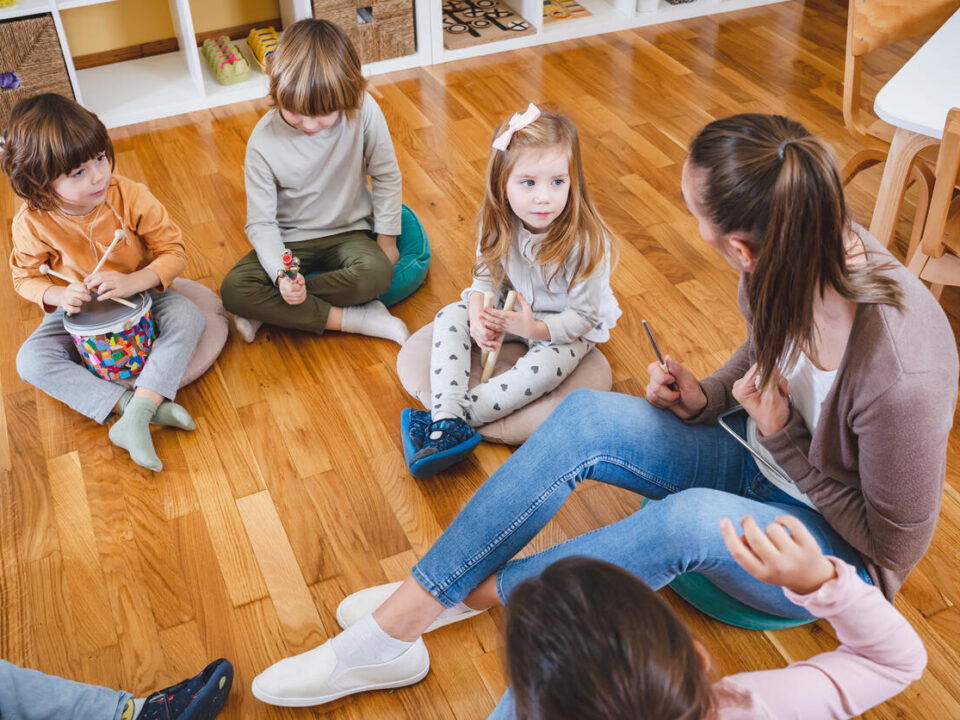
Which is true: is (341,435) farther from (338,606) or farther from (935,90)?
(935,90)

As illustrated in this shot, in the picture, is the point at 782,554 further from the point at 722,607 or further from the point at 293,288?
the point at 293,288

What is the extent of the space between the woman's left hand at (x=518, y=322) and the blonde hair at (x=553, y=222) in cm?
8

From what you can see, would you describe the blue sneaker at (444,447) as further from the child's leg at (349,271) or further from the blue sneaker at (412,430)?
the child's leg at (349,271)

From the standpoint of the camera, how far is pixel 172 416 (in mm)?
1856

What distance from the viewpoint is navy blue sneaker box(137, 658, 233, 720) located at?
4.40 feet

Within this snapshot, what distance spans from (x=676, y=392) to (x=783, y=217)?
0.44m

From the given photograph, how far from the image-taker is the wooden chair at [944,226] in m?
1.60

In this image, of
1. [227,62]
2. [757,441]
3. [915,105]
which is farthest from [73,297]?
[915,105]

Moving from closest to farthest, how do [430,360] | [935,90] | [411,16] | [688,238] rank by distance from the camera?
[935,90]
[430,360]
[688,238]
[411,16]

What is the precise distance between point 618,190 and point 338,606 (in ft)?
5.01

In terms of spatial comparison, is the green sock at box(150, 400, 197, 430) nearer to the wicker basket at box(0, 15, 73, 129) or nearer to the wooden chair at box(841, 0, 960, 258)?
the wicker basket at box(0, 15, 73, 129)

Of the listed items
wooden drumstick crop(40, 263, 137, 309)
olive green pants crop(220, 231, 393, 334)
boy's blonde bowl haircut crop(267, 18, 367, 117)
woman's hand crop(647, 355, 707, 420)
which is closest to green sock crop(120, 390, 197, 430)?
wooden drumstick crop(40, 263, 137, 309)

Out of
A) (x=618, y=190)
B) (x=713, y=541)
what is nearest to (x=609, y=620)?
(x=713, y=541)

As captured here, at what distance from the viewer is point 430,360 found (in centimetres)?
195
